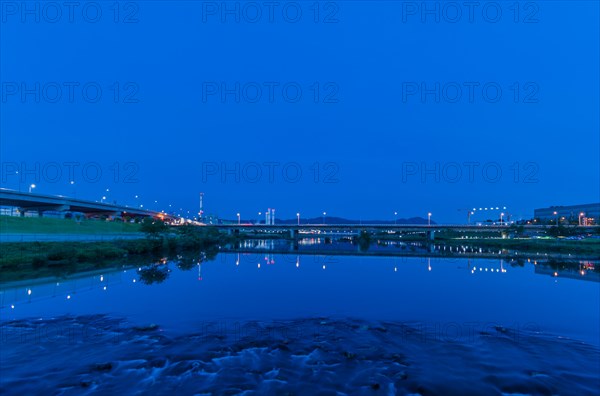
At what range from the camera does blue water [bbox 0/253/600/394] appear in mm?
11258

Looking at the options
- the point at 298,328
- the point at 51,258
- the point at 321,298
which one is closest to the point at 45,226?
the point at 51,258

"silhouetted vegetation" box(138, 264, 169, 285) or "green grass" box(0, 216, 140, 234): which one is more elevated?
"green grass" box(0, 216, 140, 234)

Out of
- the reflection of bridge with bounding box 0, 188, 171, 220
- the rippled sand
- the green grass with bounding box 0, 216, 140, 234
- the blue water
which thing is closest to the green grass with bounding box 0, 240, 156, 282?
the blue water

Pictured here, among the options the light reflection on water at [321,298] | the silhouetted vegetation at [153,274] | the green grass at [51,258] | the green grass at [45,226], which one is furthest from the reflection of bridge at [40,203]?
the light reflection on water at [321,298]

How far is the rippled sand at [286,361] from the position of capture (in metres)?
10.5

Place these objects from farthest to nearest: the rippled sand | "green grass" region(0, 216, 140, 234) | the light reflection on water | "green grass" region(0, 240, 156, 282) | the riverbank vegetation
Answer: "green grass" region(0, 216, 140, 234)
the riverbank vegetation
"green grass" region(0, 240, 156, 282)
the light reflection on water
the rippled sand

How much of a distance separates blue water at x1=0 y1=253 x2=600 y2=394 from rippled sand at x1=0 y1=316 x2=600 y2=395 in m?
0.07

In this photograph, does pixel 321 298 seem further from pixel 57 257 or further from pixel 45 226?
pixel 45 226

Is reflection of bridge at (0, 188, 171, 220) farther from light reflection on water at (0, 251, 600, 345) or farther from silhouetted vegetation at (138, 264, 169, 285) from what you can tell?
light reflection on water at (0, 251, 600, 345)

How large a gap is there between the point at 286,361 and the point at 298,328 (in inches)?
167

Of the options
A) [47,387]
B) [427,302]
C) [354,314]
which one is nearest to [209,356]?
[47,387]

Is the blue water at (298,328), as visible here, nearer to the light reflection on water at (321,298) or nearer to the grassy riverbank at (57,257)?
the light reflection on water at (321,298)

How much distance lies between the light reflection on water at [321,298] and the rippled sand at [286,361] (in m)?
2.09

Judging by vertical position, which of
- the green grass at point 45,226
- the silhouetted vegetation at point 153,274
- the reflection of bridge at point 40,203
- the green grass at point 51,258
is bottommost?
the silhouetted vegetation at point 153,274
